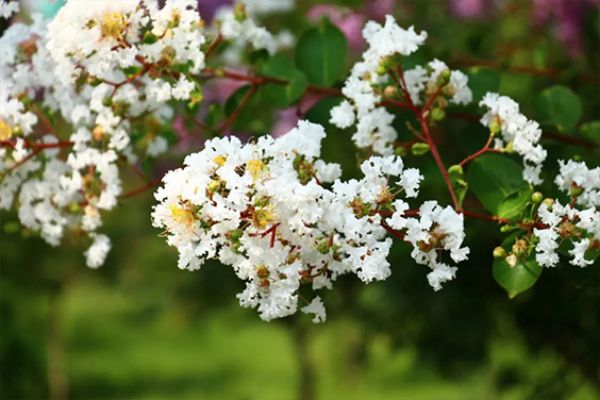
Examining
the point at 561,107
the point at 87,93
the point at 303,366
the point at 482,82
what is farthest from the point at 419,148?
the point at 303,366

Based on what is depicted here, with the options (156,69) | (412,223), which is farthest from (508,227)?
(156,69)

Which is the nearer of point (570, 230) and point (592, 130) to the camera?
point (570, 230)

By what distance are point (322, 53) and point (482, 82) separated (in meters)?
0.24

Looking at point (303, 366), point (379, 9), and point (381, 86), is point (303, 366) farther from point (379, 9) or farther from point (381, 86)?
point (381, 86)

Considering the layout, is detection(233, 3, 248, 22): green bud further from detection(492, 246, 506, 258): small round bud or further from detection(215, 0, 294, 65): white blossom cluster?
detection(492, 246, 506, 258): small round bud

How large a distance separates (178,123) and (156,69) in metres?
0.78

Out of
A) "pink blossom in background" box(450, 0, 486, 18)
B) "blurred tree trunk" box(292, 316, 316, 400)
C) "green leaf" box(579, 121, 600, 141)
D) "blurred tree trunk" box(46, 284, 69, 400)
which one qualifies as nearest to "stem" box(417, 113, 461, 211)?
"green leaf" box(579, 121, 600, 141)

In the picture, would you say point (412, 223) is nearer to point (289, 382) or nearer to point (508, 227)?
point (508, 227)

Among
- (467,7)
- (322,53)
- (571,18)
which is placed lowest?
(322,53)

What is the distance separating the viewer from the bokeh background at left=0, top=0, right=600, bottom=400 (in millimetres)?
2061

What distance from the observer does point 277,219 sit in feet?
3.14

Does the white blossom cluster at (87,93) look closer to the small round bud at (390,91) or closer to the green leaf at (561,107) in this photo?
the small round bud at (390,91)

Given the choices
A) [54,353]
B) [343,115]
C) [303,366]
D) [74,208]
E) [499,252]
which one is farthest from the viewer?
[54,353]

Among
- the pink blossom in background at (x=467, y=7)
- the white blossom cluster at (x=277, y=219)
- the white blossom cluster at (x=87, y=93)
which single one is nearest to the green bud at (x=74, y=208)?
the white blossom cluster at (x=87, y=93)
